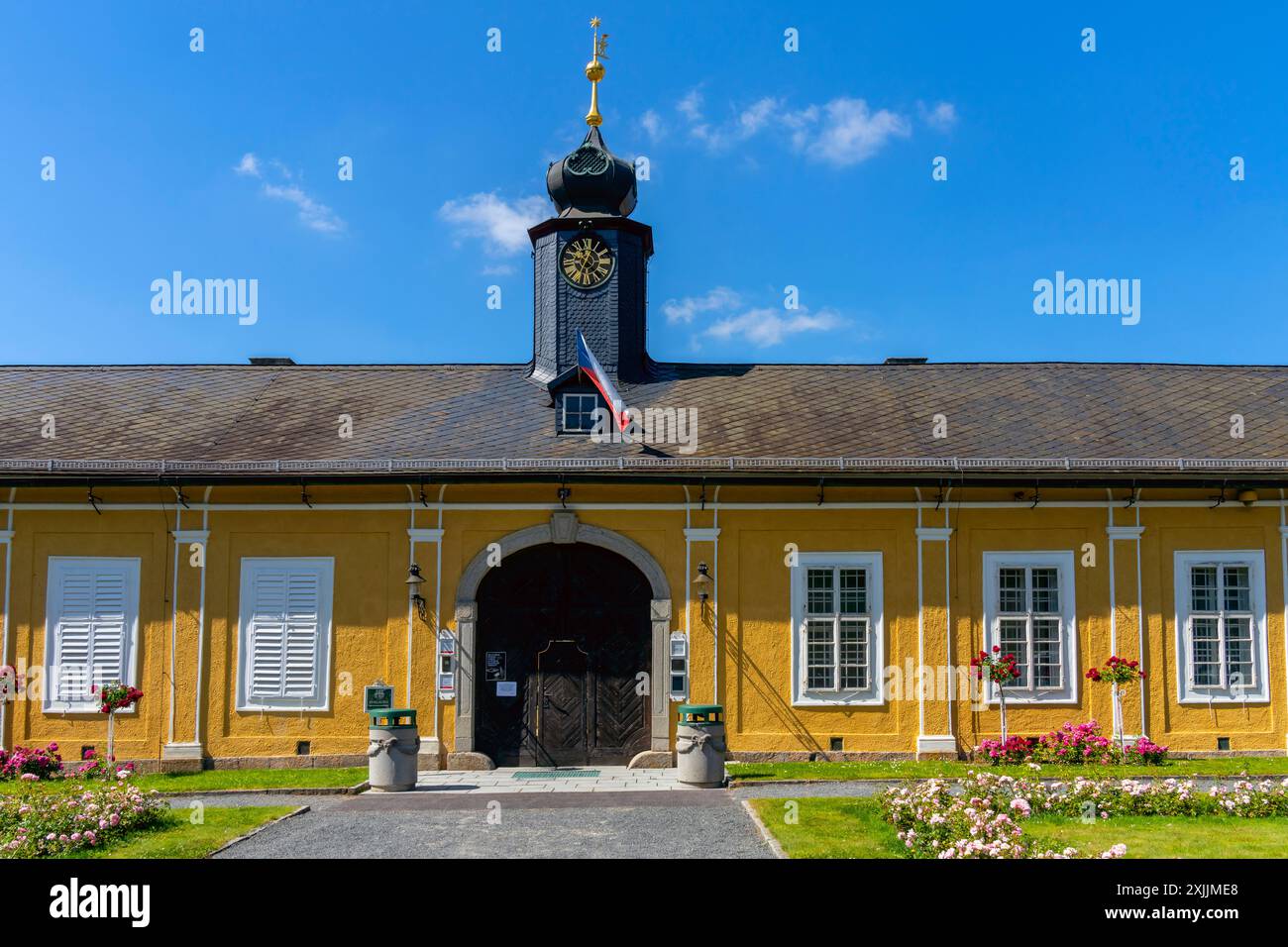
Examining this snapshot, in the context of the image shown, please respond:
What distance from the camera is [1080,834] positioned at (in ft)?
37.3

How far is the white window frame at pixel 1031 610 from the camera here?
17844 mm

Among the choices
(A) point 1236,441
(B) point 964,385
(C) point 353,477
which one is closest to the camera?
(C) point 353,477

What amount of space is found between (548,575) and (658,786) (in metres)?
3.99

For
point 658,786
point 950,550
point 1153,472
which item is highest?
point 1153,472

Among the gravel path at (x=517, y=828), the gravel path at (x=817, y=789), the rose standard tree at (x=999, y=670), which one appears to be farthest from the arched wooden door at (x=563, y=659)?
the rose standard tree at (x=999, y=670)

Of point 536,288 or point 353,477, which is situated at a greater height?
point 536,288

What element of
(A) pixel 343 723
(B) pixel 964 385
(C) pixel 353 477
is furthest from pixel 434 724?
(B) pixel 964 385

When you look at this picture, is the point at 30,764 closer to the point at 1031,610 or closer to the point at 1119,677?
the point at 1031,610

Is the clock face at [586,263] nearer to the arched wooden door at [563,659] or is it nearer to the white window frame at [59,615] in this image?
the arched wooden door at [563,659]

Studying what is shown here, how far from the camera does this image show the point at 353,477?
17562 millimetres

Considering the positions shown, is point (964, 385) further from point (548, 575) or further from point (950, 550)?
point (548, 575)

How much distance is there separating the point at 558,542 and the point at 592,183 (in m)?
7.95

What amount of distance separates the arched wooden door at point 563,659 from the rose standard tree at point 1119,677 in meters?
6.76

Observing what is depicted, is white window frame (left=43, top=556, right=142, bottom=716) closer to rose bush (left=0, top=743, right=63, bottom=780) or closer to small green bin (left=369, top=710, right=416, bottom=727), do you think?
rose bush (left=0, top=743, right=63, bottom=780)
